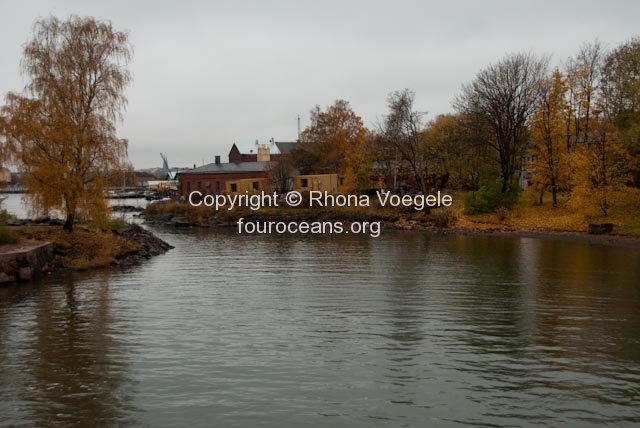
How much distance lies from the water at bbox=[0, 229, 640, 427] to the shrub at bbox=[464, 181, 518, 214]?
24.9m

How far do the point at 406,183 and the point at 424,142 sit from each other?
367 inches

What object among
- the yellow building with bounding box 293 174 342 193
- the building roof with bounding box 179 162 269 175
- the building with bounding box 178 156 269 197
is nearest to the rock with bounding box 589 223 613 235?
the yellow building with bounding box 293 174 342 193

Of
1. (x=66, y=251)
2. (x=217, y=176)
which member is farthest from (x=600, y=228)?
(x=217, y=176)

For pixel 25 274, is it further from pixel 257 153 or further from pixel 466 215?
pixel 257 153

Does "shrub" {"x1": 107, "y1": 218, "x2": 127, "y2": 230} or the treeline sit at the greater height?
the treeline

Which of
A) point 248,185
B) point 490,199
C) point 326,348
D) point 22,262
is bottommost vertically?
point 326,348

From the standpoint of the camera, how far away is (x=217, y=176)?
94375 millimetres

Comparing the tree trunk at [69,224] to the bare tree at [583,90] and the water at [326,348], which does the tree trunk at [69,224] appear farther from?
the bare tree at [583,90]

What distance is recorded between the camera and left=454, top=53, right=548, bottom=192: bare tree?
50.8 metres

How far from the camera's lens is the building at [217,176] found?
304 ft

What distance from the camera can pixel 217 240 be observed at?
45344 mm

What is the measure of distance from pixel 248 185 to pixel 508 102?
44268 mm

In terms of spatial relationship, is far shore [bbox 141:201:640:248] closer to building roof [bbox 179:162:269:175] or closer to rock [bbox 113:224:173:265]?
building roof [bbox 179:162:269:175]

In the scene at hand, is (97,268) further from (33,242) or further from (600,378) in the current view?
(600,378)
